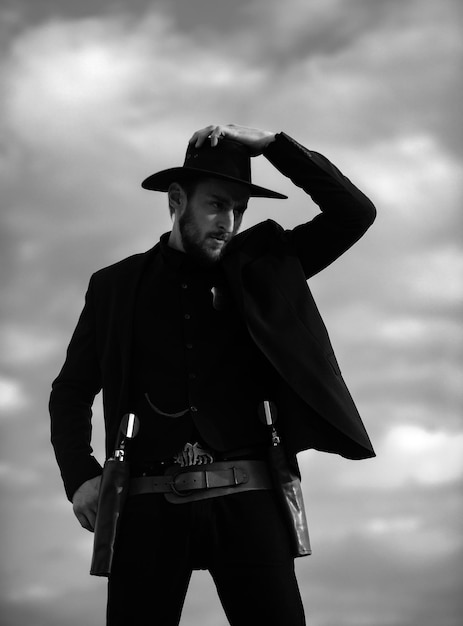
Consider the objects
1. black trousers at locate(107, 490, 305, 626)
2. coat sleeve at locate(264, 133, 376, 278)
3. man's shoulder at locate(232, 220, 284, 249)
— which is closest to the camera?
black trousers at locate(107, 490, 305, 626)

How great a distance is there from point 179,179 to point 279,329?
3.34ft

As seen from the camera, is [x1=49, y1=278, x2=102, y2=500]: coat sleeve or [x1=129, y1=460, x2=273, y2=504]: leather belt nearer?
[x1=129, y1=460, x2=273, y2=504]: leather belt

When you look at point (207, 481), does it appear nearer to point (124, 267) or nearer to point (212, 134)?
point (124, 267)

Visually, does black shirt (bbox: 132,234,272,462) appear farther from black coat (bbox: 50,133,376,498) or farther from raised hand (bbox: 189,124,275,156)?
raised hand (bbox: 189,124,275,156)

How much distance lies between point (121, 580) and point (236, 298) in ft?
4.55

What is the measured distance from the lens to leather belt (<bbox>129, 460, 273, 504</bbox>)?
4.12m

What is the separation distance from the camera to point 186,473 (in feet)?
13.6

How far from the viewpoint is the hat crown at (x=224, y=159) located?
181 inches

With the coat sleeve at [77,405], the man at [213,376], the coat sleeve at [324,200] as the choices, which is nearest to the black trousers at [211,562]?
the man at [213,376]

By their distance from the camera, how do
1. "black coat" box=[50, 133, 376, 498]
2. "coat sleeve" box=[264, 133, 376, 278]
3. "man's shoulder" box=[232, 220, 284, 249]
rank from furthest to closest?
"man's shoulder" box=[232, 220, 284, 249]
"coat sleeve" box=[264, 133, 376, 278]
"black coat" box=[50, 133, 376, 498]

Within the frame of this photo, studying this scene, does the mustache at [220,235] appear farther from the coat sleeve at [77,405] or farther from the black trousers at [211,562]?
the black trousers at [211,562]

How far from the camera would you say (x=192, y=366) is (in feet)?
14.3

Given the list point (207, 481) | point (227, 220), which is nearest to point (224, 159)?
point (227, 220)

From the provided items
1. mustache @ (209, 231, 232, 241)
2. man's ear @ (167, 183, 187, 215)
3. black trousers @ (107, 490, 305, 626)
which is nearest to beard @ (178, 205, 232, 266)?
mustache @ (209, 231, 232, 241)
